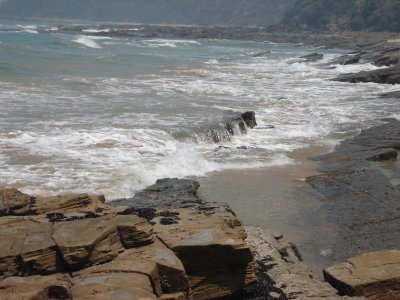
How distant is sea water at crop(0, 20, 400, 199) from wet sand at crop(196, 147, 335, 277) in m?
0.80

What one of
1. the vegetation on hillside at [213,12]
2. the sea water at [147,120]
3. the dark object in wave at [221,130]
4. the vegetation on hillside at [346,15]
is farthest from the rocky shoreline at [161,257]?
the vegetation on hillside at [213,12]

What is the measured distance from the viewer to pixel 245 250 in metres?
6.09

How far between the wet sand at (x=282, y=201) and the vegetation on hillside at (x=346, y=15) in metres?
82.8

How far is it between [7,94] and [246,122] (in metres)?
10.6

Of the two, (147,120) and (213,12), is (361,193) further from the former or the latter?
(213,12)

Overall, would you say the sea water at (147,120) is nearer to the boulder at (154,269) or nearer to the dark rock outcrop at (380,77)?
the dark rock outcrop at (380,77)

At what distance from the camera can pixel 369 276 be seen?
6.32m

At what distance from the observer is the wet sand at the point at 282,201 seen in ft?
27.9

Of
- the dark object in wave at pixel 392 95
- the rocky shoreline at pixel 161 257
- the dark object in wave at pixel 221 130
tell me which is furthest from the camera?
the dark object in wave at pixel 392 95

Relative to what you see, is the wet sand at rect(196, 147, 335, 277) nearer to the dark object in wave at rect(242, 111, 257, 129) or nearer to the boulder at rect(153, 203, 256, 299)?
the boulder at rect(153, 203, 256, 299)

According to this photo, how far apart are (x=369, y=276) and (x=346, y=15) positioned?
105 metres

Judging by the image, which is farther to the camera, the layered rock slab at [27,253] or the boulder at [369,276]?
the boulder at [369,276]

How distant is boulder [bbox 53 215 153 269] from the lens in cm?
547

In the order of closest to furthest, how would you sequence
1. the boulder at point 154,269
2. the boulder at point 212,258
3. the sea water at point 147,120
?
the boulder at point 154,269 < the boulder at point 212,258 < the sea water at point 147,120
